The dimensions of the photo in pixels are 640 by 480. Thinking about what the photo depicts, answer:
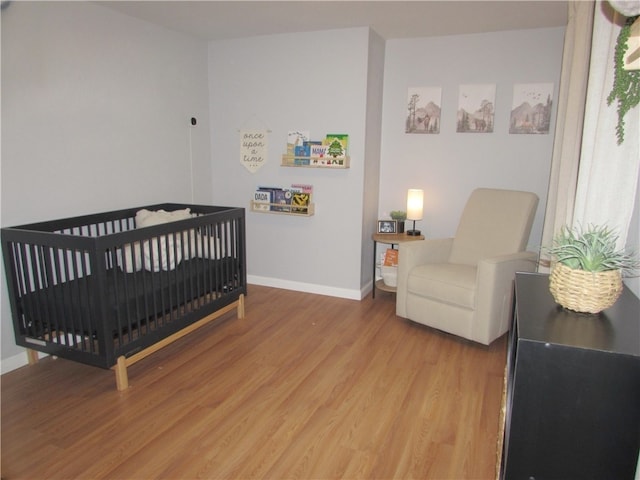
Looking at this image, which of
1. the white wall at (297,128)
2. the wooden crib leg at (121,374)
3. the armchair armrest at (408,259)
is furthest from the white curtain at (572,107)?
the wooden crib leg at (121,374)

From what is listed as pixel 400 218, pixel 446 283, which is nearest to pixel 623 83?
pixel 446 283

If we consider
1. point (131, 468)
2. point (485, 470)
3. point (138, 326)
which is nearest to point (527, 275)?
point (485, 470)

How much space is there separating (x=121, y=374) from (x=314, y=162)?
7.31ft

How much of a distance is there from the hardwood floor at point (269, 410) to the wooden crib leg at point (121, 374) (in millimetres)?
43

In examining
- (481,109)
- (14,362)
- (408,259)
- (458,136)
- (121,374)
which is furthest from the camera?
(458,136)

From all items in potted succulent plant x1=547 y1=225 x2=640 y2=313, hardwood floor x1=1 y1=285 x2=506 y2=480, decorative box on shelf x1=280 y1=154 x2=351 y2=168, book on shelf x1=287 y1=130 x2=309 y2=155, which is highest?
book on shelf x1=287 y1=130 x2=309 y2=155

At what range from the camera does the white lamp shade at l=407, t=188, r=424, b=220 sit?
3.71 meters

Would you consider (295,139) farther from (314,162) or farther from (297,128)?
(314,162)

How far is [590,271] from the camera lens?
1.35 meters

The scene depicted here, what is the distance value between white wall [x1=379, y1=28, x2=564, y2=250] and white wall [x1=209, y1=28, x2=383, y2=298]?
1.38 ft

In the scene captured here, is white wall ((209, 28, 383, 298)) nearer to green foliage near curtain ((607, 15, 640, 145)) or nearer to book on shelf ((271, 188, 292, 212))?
book on shelf ((271, 188, 292, 212))

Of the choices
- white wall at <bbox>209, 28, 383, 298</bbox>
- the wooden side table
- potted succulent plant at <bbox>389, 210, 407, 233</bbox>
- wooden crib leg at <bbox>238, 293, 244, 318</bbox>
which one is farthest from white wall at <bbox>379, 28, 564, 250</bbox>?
wooden crib leg at <bbox>238, 293, 244, 318</bbox>

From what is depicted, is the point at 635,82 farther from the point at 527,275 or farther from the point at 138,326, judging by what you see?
the point at 138,326

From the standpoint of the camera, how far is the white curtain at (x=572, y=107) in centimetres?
177
